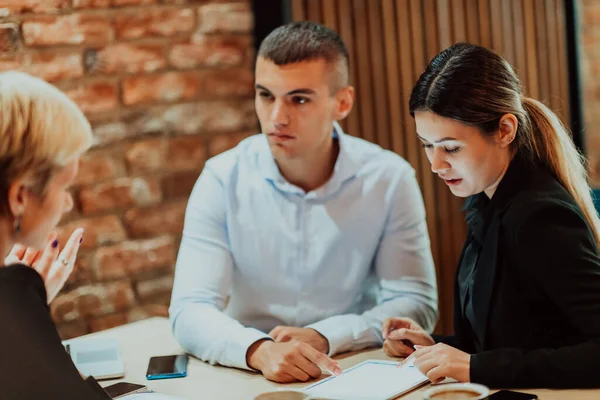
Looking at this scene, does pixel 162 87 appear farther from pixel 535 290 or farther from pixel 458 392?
pixel 458 392

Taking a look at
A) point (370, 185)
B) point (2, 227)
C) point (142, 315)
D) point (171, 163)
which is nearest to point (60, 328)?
point (142, 315)

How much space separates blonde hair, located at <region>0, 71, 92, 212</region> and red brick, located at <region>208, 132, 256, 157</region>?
178 cm

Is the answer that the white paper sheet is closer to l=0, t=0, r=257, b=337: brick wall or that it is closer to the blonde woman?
the blonde woman

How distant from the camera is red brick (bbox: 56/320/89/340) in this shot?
9.53 feet

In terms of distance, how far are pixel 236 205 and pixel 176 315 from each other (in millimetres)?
371

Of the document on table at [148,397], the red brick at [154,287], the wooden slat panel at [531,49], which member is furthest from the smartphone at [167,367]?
the wooden slat panel at [531,49]

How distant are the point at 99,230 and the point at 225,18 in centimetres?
88

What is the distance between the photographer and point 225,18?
10.4ft

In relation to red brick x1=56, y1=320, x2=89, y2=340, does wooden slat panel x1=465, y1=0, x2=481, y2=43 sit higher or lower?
higher

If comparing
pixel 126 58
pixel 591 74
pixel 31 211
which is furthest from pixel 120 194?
pixel 591 74

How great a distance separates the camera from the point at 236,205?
238 centimetres

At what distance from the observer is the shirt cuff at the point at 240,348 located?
1.89 meters

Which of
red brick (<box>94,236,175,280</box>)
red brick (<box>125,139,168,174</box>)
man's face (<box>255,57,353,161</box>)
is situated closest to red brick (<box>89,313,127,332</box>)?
red brick (<box>94,236,175,280</box>)

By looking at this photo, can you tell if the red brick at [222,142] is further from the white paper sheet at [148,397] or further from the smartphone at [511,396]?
the smartphone at [511,396]
